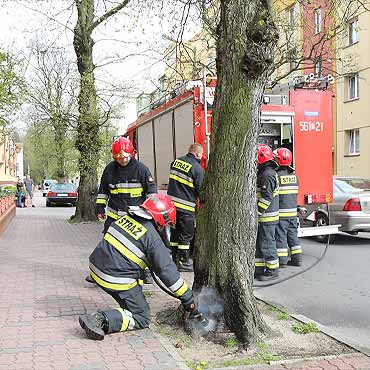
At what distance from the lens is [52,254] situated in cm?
944

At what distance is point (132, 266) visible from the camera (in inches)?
182

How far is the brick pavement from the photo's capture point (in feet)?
13.0

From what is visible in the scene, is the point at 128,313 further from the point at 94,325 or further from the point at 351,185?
the point at 351,185

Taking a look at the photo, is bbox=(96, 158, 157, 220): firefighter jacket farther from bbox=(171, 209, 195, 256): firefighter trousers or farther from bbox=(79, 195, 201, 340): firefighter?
bbox=(79, 195, 201, 340): firefighter

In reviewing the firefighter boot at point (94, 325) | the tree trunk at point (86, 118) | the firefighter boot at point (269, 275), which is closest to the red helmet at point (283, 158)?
the firefighter boot at point (269, 275)

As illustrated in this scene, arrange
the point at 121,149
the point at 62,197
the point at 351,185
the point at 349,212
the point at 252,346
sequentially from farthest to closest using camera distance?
the point at 62,197, the point at 351,185, the point at 349,212, the point at 121,149, the point at 252,346

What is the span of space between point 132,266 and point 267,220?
126 inches

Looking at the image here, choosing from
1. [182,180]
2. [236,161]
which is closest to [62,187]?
[182,180]

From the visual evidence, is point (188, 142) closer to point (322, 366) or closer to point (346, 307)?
point (346, 307)

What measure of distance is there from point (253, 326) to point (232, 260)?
59 cm

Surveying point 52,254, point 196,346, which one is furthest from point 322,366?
point 52,254

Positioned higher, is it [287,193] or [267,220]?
[287,193]

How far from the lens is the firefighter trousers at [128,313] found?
459cm

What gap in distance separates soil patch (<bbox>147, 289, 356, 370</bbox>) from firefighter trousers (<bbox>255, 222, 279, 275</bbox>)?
2.16 m
